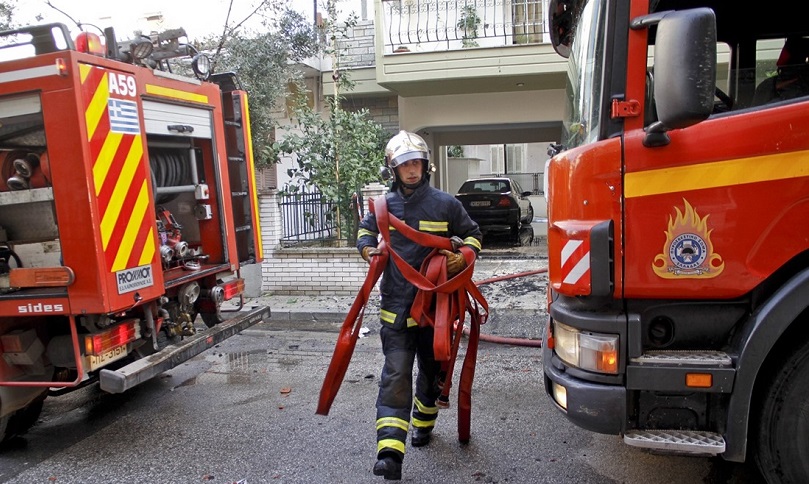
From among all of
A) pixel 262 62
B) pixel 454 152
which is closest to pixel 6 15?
pixel 262 62

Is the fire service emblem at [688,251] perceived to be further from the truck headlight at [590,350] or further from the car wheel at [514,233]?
the car wheel at [514,233]

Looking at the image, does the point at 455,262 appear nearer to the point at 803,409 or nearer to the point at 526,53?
the point at 803,409

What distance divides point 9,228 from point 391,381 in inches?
111

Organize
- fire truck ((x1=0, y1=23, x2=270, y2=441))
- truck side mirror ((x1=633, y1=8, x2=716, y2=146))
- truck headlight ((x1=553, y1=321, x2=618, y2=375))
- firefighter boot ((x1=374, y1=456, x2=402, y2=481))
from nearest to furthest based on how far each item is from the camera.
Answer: truck side mirror ((x1=633, y1=8, x2=716, y2=146)) < truck headlight ((x1=553, y1=321, x2=618, y2=375)) < firefighter boot ((x1=374, y1=456, x2=402, y2=481)) < fire truck ((x1=0, y1=23, x2=270, y2=441))

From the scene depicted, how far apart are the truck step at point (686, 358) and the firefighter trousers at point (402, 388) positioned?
1265mm

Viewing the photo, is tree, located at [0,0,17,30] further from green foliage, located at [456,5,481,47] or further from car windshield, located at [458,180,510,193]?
car windshield, located at [458,180,510,193]

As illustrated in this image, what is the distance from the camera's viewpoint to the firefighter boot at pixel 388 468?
118 inches

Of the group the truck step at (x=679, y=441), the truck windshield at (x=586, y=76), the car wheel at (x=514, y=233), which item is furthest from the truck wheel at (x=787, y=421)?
the car wheel at (x=514, y=233)

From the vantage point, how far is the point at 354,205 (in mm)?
8453

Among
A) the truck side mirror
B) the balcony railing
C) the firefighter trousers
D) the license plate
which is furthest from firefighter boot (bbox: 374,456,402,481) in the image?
the balcony railing

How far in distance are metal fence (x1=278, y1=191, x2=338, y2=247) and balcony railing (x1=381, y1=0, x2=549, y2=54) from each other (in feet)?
10.4

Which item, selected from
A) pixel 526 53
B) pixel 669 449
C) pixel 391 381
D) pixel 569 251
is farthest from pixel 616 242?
pixel 526 53

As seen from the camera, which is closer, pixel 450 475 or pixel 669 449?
pixel 669 449

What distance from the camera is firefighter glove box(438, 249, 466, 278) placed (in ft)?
10.6
